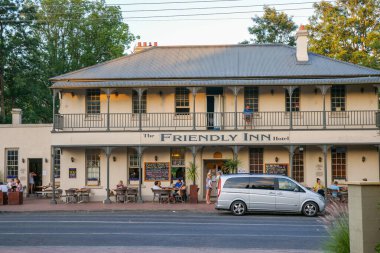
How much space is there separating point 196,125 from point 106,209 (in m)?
7.73

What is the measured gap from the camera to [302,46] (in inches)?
1361

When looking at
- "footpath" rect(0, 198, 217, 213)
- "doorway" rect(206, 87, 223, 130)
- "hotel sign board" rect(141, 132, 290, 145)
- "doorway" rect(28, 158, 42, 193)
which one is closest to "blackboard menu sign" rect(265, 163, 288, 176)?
"hotel sign board" rect(141, 132, 290, 145)

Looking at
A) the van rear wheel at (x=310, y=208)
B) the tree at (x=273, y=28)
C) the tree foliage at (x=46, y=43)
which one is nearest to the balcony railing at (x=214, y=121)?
the van rear wheel at (x=310, y=208)

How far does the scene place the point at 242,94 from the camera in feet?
109

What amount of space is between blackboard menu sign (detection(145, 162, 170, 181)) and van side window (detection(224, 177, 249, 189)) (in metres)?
8.37

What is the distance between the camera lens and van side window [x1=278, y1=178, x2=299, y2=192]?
25.1 m

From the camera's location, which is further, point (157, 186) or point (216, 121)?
point (216, 121)

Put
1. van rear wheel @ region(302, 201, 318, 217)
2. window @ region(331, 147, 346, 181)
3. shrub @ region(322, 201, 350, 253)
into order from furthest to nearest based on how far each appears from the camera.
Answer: window @ region(331, 147, 346, 181)
van rear wheel @ region(302, 201, 318, 217)
shrub @ region(322, 201, 350, 253)

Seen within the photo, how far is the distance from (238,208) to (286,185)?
2216 mm

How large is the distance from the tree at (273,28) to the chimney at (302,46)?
22.9 m

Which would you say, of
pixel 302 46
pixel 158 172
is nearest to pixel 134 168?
pixel 158 172

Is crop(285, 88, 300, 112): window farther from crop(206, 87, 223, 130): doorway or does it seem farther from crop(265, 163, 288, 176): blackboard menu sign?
crop(206, 87, 223, 130): doorway

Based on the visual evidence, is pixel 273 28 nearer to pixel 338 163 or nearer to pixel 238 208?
pixel 338 163

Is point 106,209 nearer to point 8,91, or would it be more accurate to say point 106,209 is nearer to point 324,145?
point 324,145
